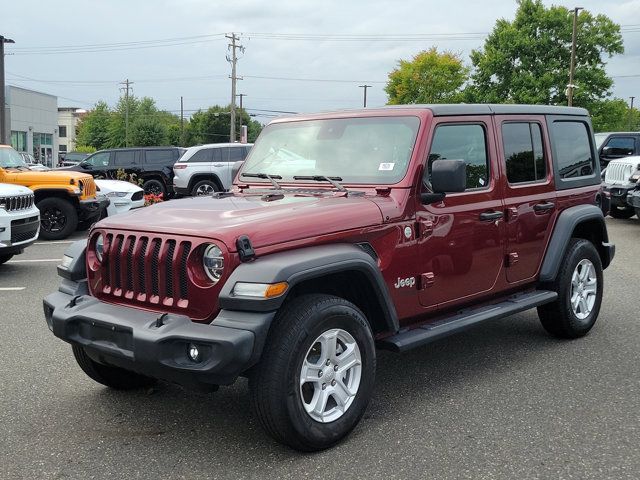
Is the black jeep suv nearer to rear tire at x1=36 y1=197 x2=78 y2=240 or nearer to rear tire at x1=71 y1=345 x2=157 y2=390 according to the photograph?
rear tire at x1=36 y1=197 x2=78 y2=240

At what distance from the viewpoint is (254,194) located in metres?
4.55

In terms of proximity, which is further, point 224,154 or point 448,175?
point 224,154

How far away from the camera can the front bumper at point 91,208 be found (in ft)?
40.8

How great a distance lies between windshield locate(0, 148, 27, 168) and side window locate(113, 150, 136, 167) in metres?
7.67

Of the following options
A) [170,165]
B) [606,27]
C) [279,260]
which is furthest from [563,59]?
[279,260]

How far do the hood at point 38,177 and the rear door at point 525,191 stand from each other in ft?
31.2

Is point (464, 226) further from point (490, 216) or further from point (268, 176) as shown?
point (268, 176)

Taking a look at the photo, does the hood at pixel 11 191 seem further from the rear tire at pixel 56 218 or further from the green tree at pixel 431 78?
the green tree at pixel 431 78

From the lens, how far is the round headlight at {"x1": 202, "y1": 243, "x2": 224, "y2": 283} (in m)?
3.30

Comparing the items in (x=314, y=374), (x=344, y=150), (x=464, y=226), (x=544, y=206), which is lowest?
(x=314, y=374)

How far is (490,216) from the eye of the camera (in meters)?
4.54

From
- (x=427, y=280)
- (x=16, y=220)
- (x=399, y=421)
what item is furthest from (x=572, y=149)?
(x=16, y=220)

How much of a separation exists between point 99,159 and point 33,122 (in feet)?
132

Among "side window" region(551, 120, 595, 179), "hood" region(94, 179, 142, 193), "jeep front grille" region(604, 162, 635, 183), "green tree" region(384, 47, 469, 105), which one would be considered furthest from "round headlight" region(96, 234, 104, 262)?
"green tree" region(384, 47, 469, 105)
